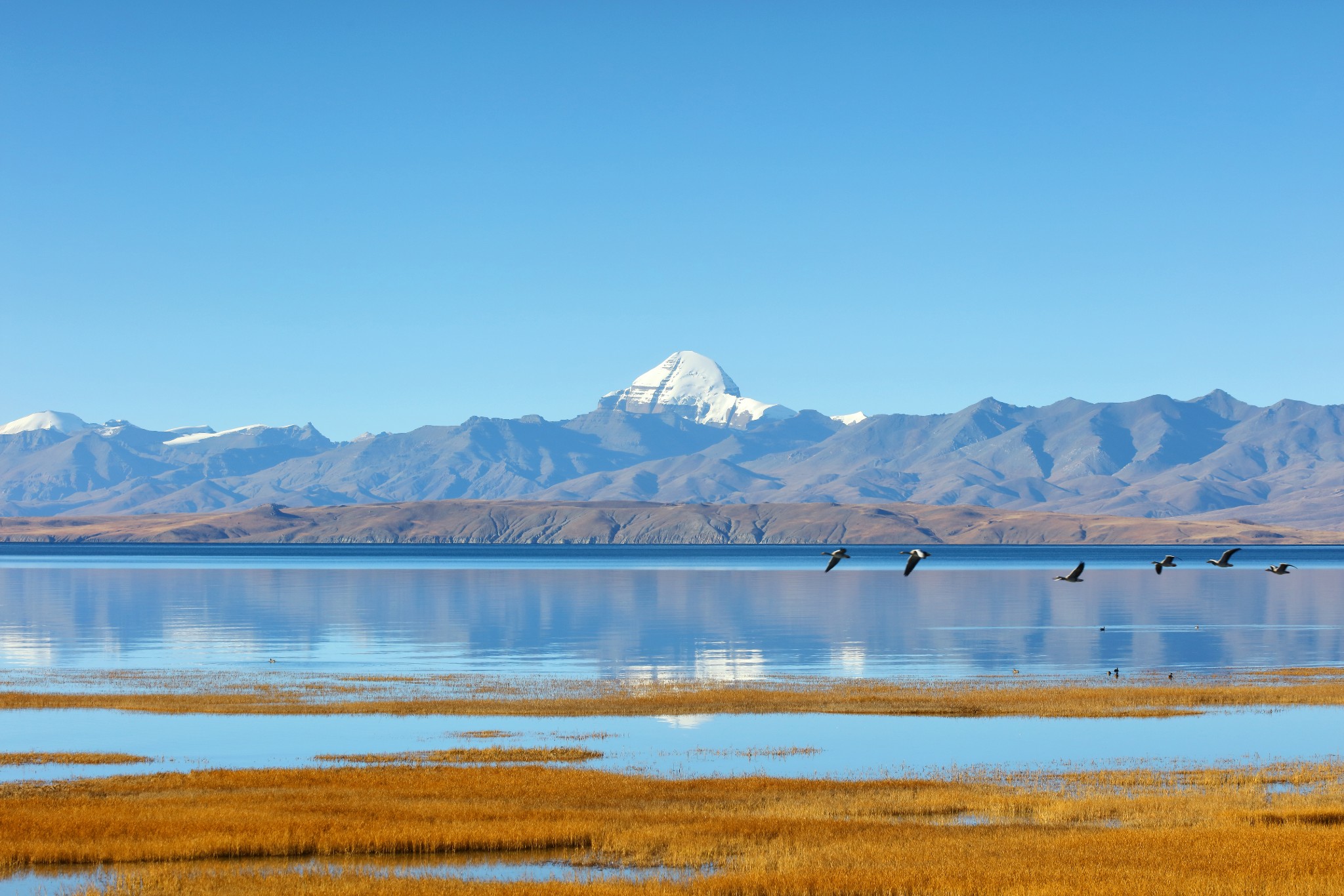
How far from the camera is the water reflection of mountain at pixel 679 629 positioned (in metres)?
92.8

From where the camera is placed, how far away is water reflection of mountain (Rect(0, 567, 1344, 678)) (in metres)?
92.8

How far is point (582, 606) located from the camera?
507ft

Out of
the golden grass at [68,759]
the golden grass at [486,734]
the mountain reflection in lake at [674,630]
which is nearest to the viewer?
the golden grass at [68,759]

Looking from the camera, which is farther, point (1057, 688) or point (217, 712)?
point (1057, 688)

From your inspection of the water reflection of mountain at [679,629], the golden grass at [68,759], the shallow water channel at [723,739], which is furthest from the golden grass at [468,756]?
the water reflection of mountain at [679,629]

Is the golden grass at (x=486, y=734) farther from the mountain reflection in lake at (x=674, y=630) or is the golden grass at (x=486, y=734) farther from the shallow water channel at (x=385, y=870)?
the mountain reflection in lake at (x=674, y=630)

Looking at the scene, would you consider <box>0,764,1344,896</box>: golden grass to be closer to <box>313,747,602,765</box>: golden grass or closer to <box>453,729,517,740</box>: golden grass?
<box>313,747,602,765</box>: golden grass

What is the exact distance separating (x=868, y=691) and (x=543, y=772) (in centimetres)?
2935

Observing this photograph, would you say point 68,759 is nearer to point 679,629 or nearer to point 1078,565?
point 1078,565

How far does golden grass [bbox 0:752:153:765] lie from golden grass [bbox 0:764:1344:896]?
505 centimetres

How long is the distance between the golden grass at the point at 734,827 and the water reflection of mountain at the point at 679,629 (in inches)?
1564

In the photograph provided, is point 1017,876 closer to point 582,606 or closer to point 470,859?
point 470,859

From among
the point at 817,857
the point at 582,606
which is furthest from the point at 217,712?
the point at 582,606

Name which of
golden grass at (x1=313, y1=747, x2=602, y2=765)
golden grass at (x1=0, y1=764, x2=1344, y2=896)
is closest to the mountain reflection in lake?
golden grass at (x1=313, y1=747, x2=602, y2=765)
